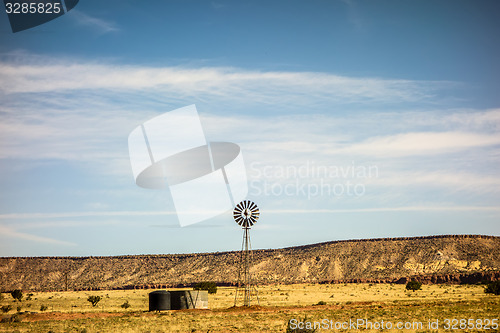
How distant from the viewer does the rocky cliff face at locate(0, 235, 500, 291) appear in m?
130

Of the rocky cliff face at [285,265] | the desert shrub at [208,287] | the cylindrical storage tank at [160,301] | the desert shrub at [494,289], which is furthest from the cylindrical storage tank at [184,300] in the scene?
the rocky cliff face at [285,265]

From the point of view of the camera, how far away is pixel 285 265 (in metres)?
144

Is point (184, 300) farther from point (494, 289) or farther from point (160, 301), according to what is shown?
point (494, 289)

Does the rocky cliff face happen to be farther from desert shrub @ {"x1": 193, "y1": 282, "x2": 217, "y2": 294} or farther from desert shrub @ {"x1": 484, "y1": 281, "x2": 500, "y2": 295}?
desert shrub @ {"x1": 484, "y1": 281, "x2": 500, "y2": 295}

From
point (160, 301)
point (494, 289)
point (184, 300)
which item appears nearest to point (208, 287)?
point (184, 300)

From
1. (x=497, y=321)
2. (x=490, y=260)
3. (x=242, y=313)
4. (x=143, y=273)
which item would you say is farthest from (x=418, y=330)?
(x=143, y=273)

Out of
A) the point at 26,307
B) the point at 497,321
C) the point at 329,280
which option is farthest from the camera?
the point at 329,280

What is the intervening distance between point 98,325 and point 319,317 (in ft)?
48.5

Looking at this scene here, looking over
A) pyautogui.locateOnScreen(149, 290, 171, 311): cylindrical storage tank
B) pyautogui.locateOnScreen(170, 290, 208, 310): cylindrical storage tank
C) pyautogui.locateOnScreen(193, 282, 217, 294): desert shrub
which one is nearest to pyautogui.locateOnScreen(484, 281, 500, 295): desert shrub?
pyautogui.locateOnScreen(193, 282, 217, 294): desert shrub

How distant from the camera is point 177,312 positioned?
46312mm

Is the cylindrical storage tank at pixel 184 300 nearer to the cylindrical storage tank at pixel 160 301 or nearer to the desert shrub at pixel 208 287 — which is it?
the cylindrical storage tank at pixel 160 301

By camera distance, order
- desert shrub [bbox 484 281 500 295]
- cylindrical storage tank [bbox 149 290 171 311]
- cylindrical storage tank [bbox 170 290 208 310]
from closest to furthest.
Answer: cylindrical storage tank [bbox 149 290 171 311], cylindrical storage tank [bbox 170 290 208 310], desert shrub [bbox 484 281 500 295]

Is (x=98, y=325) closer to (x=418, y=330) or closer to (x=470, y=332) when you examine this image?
(x=418, y=330)

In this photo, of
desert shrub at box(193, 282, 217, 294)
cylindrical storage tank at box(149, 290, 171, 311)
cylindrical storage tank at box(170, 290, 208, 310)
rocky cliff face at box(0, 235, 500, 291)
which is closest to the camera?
cylindrical storage tank at box(149, 290, 171, 311)
